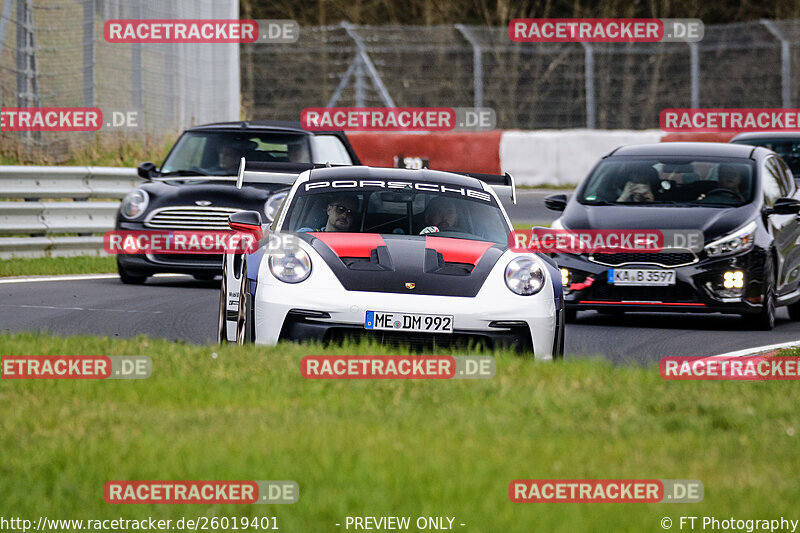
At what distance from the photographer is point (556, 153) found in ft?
88.3

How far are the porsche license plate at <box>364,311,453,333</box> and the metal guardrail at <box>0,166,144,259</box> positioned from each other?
9912 millimetres

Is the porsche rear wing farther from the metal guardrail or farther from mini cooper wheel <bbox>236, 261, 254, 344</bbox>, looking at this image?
the metal guardrail

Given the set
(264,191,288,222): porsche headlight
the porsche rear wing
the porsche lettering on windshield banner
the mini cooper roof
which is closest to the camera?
the porsche lettering on windshield banner

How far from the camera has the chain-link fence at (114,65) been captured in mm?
Answer: 23016

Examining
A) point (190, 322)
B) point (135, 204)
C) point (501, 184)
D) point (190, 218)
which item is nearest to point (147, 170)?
point (135, 204)

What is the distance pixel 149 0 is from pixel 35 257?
8816 mm

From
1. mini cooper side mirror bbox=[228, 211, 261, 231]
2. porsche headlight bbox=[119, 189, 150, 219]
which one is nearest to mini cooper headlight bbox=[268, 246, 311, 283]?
mini cooper side mirror bbox=[228, 211, 261, 231]

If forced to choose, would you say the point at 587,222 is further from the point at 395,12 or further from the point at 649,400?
the point at 395,12

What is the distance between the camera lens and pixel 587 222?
12.3 m

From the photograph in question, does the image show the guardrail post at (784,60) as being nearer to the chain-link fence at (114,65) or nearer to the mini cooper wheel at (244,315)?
the chain-link fence at (114,65)

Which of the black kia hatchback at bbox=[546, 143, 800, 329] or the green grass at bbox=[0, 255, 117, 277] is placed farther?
the green grass at bbox=[0, 255, 117, 277]

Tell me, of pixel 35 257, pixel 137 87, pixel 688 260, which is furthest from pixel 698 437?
pixel 137 87

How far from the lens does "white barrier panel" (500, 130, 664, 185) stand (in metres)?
26.6

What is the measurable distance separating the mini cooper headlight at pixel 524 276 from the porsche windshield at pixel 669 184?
4.45 meters
